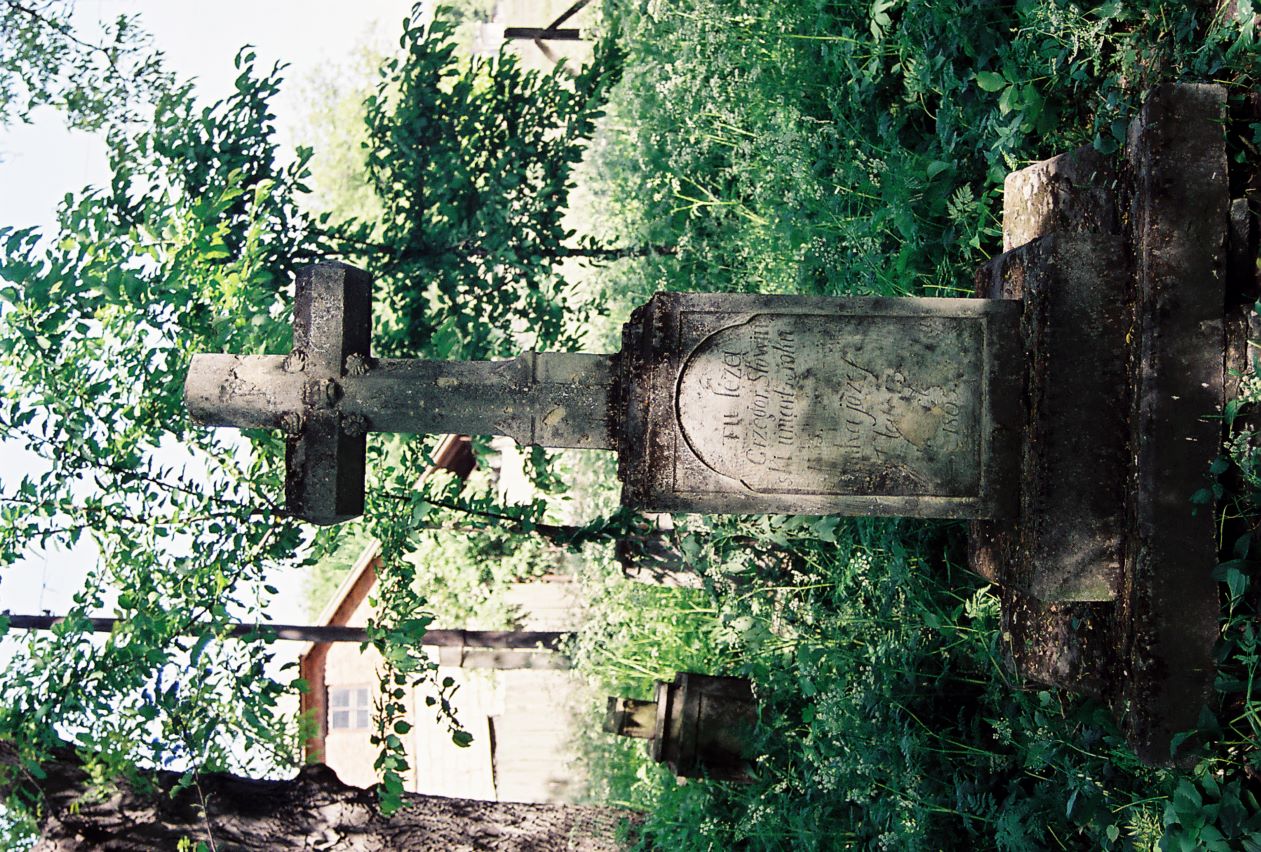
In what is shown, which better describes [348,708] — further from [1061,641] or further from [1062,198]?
[1062,198]

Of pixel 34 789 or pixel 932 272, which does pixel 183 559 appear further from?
pixel 932 272

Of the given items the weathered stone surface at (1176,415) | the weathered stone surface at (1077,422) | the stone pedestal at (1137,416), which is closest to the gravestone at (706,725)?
the stone pedestal at (1137,416)

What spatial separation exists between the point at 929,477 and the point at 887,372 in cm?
40

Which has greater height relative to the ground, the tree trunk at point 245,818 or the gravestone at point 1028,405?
the gravestone at point 1028,405

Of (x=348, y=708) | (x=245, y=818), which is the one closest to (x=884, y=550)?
(x=245, y=818)

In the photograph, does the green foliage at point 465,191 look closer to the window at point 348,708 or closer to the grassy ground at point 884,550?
the grassy ground at point 884,550

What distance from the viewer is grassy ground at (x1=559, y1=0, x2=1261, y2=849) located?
3.93m

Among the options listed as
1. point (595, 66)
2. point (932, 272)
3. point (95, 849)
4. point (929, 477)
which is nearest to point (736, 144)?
point (595, 66)

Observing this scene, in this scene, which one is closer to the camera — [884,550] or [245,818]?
[884,550]

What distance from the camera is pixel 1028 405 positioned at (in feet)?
12.0

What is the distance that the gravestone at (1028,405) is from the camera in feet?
11.1

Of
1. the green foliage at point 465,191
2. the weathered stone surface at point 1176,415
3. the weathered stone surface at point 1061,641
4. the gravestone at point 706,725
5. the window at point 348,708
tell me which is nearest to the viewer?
the weathered stone surface at point 1176,415

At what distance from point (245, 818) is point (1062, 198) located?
5.16 m

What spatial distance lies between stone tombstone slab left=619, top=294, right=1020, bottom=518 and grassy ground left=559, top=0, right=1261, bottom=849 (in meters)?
0.83
